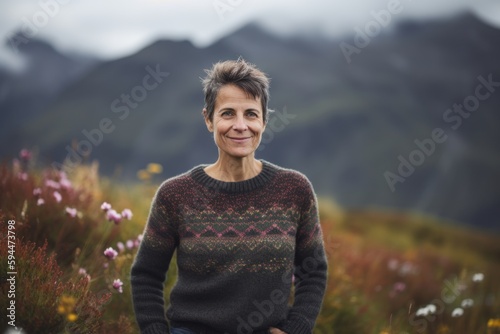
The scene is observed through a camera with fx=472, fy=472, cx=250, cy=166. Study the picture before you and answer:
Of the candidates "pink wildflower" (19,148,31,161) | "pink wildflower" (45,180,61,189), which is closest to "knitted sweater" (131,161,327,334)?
"pink wildflower" (45,180,61,189)

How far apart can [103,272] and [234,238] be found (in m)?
1.47

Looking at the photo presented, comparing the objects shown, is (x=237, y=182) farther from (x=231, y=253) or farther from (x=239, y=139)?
(x=231, y=253)

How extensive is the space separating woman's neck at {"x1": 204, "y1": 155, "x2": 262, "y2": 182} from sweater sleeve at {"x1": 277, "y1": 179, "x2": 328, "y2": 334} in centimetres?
33

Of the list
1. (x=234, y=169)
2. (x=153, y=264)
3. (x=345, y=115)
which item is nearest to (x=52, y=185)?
(x=153, y=264)

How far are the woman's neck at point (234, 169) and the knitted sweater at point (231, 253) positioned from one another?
55 millimetres

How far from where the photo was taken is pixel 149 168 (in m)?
5.67

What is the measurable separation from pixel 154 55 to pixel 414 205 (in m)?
107

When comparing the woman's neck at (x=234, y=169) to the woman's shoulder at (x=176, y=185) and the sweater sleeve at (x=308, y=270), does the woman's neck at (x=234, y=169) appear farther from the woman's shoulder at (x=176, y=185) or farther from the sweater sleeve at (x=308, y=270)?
the sweater sleeve at (x=308, y=270)

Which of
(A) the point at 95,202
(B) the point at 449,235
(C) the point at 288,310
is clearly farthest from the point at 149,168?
(B) the point at 449,235

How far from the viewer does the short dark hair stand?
2.70m

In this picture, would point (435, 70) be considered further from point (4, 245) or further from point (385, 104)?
point (4, 245)

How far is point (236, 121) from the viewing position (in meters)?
2.68

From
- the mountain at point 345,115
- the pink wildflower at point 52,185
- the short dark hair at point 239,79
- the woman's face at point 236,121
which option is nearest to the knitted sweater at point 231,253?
the woman's face at point 236,121

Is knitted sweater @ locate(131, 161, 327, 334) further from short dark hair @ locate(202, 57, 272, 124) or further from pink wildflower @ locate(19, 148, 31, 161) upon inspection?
pink wildflower @ locate(19, 148, 31, 161)
